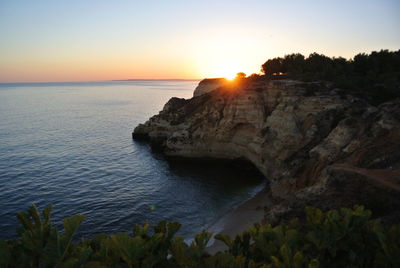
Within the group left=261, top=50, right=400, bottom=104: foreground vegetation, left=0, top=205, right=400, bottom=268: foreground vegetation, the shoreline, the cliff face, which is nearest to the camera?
left=0, top=205, right=400, bottom=268: foreground vegetation

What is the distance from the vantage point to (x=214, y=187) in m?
39.9

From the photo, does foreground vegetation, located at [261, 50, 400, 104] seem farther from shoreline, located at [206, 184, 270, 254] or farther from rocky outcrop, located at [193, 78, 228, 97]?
shoreline, located at [206, 184, 270, 254]

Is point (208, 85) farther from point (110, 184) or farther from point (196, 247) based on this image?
point (196, 247)

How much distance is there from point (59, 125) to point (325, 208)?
75.9 metres

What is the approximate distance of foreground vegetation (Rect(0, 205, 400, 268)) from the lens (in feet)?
26.4

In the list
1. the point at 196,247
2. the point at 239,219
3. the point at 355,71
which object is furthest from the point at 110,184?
the point at 355,71

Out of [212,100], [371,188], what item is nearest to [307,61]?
[212,100]

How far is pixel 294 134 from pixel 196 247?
31708mm

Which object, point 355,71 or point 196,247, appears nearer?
point 196,247

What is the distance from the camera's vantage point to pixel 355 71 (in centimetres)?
6206

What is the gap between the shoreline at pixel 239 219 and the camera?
88.2ft

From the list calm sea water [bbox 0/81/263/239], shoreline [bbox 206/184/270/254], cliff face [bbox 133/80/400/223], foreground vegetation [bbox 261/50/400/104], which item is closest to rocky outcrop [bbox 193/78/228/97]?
foreground vegetation [bbox 261/50/400/104]

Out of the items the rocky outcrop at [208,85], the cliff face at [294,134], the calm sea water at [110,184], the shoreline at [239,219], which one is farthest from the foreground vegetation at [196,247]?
the rocky outcrop at [208,85]

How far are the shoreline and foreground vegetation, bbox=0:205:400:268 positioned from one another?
1518 cm
